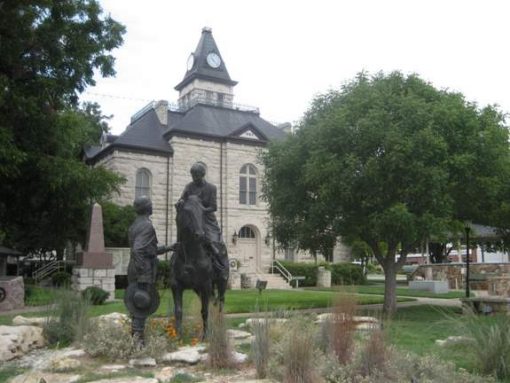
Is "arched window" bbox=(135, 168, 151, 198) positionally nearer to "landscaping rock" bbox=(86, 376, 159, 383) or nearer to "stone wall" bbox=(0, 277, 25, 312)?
"stone wall" bbox=(0, 277, 25, 312)

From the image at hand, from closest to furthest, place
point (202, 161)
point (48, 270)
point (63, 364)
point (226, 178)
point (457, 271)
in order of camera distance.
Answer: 1. point (63, 364)
2. point (457, 271)
3. point (48, 270)
4. point (202, 161)
5. point (226, 178)

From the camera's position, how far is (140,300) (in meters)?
8.05

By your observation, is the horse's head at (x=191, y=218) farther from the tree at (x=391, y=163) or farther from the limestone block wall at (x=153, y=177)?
the limestone block wall at (x=153, y=177)

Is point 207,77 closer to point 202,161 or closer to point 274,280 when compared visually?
point 202,161

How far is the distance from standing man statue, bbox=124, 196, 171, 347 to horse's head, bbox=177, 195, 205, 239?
51 centimetres

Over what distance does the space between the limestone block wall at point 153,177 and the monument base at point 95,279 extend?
12014 millimetres

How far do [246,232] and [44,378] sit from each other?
2877cm

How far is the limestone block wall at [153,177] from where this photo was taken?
32.0 metres

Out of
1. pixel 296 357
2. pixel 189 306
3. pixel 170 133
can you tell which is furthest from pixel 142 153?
pixel 296 357

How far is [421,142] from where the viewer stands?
13.4m

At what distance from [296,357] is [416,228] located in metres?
8.19

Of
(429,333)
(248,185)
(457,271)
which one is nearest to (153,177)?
(248,185)

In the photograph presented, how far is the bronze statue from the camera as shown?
28.4ft

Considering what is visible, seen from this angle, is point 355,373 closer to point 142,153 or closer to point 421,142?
point 421,142
